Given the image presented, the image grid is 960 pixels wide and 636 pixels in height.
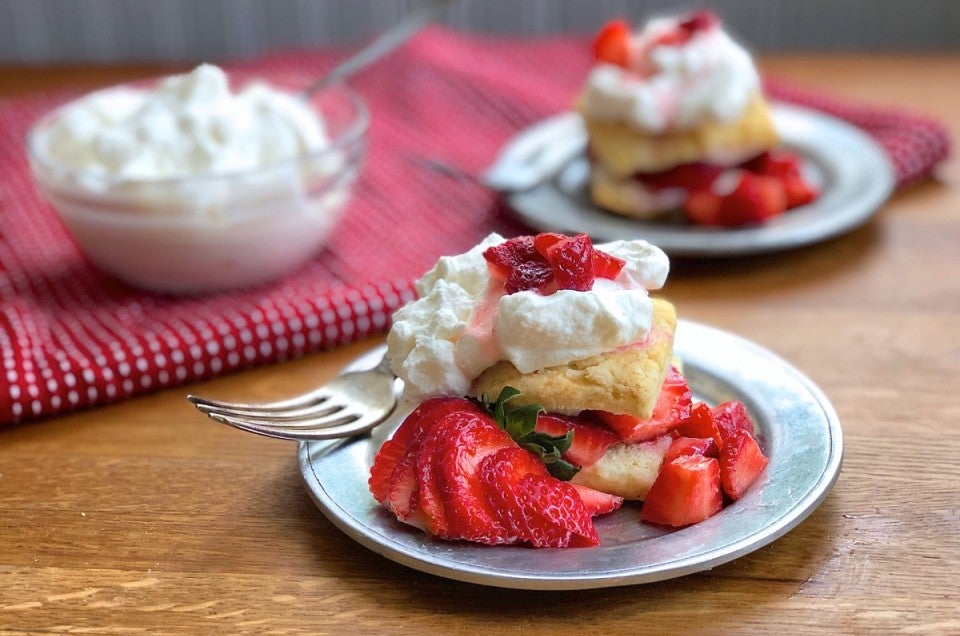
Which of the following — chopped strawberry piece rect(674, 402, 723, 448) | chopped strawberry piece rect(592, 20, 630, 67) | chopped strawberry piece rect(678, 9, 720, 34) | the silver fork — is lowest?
the silver fork

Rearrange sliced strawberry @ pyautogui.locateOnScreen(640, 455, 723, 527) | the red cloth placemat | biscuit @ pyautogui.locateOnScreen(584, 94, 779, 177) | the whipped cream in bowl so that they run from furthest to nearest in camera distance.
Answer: biscuit @ pyautogui.locateOnScreen(584, 94, 779, 177) → the whipped cream in bowl → the red cloth placemat → sliced strawberry @ pyautogui.locateOnScreen(640, 455, 723, 527)

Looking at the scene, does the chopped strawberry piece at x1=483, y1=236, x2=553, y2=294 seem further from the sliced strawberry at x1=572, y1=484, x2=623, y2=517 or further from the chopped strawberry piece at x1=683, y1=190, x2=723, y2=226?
the chopped strawberry piece at x1=683, y1=190, x2=723, y2=226

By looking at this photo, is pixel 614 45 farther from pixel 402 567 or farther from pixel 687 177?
pixel 402 567

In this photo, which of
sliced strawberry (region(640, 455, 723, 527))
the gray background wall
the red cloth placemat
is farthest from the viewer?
the gray background wall

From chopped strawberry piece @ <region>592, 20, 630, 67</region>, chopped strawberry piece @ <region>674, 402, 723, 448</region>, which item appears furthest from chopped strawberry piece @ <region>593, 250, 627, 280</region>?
chopped strawberry piece @ <region>592, 20, 630, 67</region>

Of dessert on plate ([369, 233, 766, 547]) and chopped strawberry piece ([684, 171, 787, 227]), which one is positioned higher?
dessert on plate ([369, 233, 766, 547])

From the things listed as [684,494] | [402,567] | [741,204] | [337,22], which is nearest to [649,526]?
[684,494]

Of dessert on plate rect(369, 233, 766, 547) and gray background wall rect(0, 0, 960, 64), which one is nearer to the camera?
dessert on plate rect(369, 233, 766, 547)
